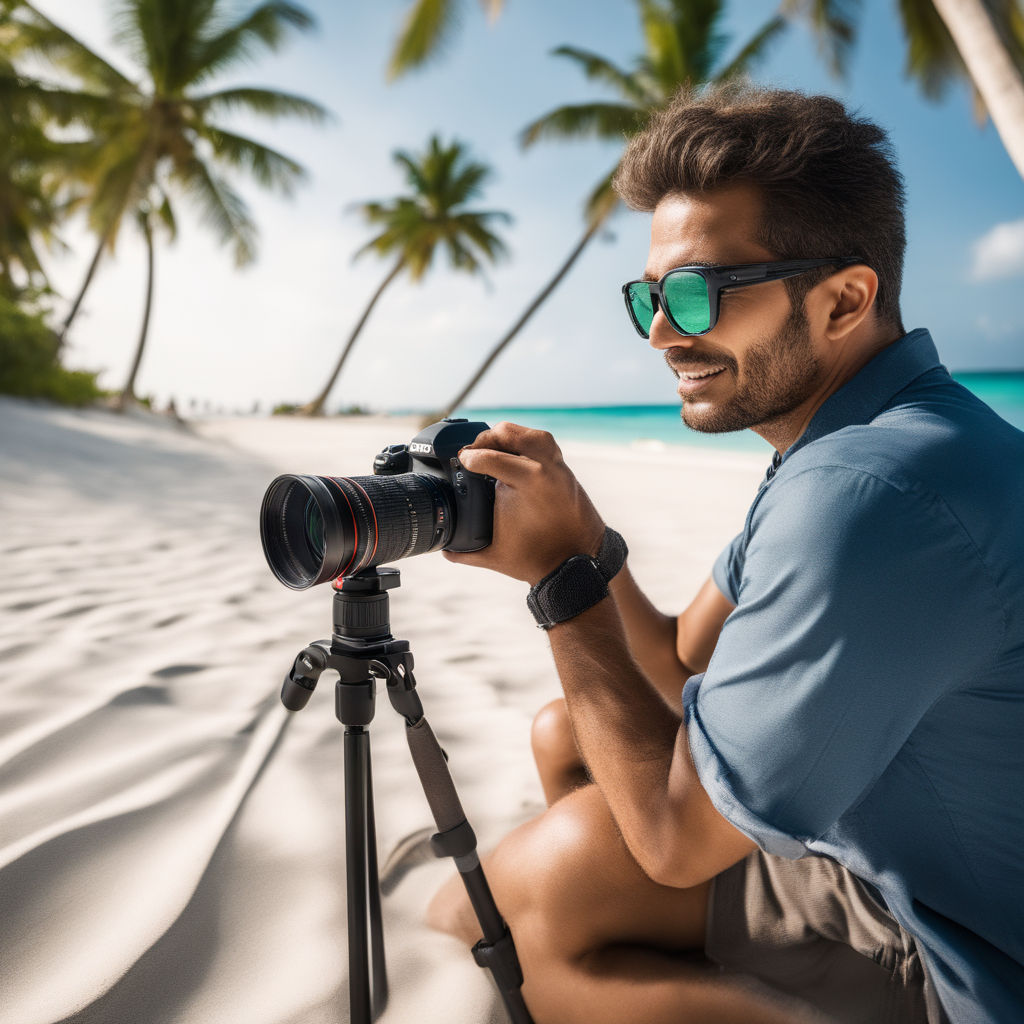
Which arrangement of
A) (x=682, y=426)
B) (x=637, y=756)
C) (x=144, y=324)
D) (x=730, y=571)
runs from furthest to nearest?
1. (x=682, y=426)
2. (x=144, y=324)
3. (x=730, y=571)
4. (x=637, y=756)

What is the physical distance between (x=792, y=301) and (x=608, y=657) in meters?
0.62

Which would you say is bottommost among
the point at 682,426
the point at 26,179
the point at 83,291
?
the point at 682,426

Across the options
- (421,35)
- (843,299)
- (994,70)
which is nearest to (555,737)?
(843,299)

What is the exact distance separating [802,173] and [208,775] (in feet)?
5.93

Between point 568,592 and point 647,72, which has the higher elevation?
point 647,72

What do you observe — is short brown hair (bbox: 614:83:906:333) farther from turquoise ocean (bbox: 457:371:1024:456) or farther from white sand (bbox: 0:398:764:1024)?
turquoise ocean (bbox: 457:371:1024:456)

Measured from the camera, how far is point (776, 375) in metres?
1.22

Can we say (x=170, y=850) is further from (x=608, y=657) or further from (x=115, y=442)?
(x=115, y=442)

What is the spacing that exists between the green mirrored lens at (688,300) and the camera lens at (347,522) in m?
0.48

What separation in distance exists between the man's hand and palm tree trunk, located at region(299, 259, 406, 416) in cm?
2021

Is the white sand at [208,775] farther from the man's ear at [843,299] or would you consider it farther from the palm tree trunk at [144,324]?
the palm tree trunk at [144,324]

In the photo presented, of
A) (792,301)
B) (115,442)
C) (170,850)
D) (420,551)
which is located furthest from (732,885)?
(115,442)

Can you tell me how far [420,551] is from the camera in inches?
49.3

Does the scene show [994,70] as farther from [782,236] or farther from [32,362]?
[32,362]
